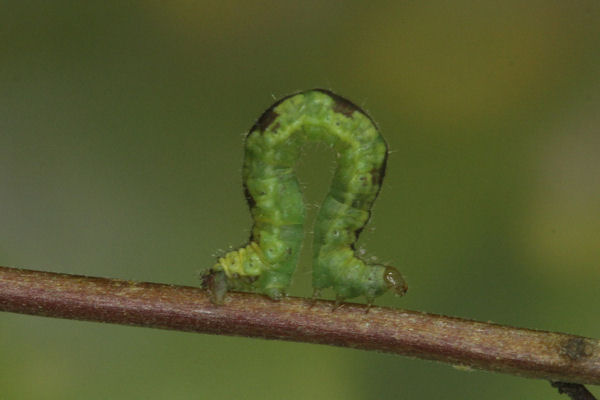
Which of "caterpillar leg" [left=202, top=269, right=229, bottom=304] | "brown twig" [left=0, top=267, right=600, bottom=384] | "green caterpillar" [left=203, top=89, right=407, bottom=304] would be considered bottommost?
"brown twig" [left=0, top=267, right=600, bottom=384]

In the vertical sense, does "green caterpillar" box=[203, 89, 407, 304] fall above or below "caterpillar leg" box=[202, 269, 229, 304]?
above

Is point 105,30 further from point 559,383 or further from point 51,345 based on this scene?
point 559,383

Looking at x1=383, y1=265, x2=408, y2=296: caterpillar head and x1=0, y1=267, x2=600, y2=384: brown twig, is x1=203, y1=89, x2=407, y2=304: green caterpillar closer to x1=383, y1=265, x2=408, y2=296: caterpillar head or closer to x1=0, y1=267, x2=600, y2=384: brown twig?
x1=383, y1=265, x2=408, y2=296: caterpillar head

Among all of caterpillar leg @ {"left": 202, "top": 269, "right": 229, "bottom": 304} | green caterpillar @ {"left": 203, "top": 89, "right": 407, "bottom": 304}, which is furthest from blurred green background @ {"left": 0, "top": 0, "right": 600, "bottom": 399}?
caterpillar leg @ {"left": 202, "top": 269, "right": 229, "bottom": 304}

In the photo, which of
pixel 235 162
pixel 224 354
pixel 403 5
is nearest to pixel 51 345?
pixel 224 354

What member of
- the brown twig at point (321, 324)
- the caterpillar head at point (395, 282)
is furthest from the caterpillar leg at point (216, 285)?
the caterpillar head at point (395, 282)

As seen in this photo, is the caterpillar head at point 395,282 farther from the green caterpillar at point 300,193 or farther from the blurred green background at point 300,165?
the blurred green background at point 300,165
